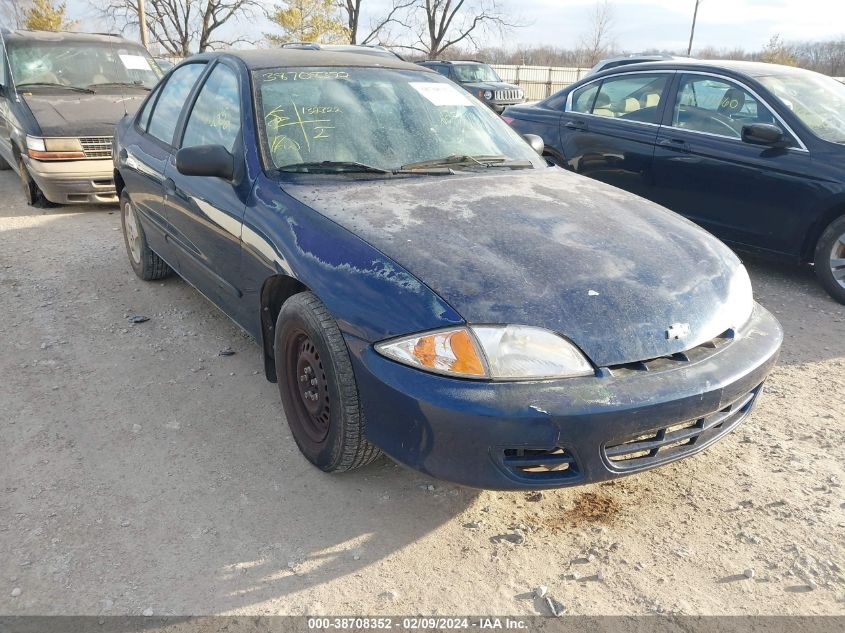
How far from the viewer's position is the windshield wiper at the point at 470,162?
10.5 feet

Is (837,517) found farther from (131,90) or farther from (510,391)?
(131,90)

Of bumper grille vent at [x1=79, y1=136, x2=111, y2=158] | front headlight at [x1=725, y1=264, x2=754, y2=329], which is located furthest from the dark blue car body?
bumper grille vent at [x1=79, y1=136, x2=111, y2=158]

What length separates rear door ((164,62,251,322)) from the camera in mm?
3125

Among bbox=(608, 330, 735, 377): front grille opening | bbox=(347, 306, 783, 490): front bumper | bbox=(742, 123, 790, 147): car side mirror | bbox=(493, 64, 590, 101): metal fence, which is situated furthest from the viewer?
bbox=(493, 64, 590, 101): metal fence

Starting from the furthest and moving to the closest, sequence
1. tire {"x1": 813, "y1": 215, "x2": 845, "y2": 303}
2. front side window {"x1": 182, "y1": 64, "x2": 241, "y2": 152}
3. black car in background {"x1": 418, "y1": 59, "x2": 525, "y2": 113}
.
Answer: black car in background {"x1": 418, "y1": 59, "x2": 525, "y2": 113} → tire {"x1": 813, "y1": 215, "x2": 845, "y2": 303} → front side window {"x1": 182, "y1": 64, "x2": 241, "y2": 152}

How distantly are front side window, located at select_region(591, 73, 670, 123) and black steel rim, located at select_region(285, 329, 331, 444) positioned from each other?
13.8ft

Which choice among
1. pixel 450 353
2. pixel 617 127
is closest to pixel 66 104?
pixel 617 127

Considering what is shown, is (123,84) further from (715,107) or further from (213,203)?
(715,107)

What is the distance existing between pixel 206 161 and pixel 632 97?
4220mm

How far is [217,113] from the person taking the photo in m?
3.50

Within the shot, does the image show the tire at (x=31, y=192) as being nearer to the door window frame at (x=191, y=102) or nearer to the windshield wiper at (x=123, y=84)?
the windshield wiper at (x=123, y=84)

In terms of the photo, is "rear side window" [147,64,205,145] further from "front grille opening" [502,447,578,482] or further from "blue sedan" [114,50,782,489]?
"front grille opening" [502,447,578,482]

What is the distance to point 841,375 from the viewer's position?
144 inches

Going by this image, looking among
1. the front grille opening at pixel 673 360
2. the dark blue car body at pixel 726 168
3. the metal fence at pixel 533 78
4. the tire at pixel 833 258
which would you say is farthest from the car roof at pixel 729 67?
the metal fence at pixel 533 78
